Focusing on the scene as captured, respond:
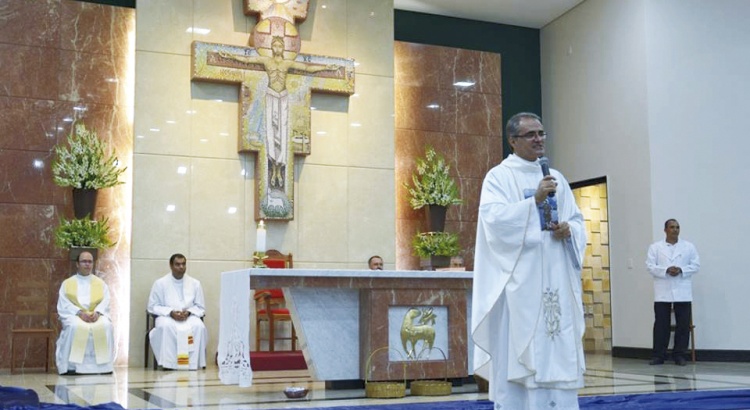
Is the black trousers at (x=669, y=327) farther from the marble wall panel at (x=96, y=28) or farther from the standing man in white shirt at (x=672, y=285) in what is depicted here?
Result: the marble wall panel at (x=96, y=28)

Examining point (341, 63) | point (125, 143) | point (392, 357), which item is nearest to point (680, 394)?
point (392, 357)

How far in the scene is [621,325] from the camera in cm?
1183

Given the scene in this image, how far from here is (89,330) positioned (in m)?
9.47

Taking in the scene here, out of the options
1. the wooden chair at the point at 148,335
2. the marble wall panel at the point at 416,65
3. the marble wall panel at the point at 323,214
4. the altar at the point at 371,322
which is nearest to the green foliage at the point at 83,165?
the wooden chair at the point at 148,335

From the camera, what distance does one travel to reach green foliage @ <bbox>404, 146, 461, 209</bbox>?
1176cm

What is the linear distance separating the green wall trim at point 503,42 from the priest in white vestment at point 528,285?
9.09m

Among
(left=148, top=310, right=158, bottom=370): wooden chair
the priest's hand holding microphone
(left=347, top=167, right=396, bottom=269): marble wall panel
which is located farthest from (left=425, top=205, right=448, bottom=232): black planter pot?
the priest's hand holding microphone

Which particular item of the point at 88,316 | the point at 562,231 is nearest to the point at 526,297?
the point at 562,231

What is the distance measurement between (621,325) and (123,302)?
21.9 ft

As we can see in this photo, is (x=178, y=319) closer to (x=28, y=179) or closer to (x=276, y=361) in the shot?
(x=276, y=361)

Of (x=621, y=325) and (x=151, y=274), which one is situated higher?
(x=151, y=274)

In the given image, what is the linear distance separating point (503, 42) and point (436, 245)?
4.28 m

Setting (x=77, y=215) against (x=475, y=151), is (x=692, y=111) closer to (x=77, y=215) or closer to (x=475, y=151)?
(x=475, y=151)

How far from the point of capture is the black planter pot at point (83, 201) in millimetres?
10094
